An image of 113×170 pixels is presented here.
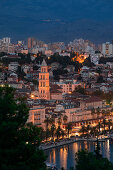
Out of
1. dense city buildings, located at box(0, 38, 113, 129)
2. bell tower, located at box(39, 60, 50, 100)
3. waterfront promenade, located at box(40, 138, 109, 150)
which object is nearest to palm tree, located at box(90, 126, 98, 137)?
waterfront promenade, located at box(40, 138, 109, 150)

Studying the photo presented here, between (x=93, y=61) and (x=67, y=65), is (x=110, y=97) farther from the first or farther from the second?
(x=93, y=61)

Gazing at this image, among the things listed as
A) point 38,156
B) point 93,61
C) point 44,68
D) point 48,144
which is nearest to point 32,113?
point 48,144

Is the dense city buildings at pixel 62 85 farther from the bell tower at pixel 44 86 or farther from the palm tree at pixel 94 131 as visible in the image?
the palm tree at pixel 94 131

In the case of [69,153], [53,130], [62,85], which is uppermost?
[62,85]

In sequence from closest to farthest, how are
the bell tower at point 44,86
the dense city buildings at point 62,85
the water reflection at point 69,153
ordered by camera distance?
the water reflection at point 69,153 → the dense city buildings at point 62,85 → the bell tower at point 44,86

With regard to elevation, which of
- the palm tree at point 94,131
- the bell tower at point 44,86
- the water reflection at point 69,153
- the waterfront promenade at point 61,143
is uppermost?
the bell tower at point 44,86

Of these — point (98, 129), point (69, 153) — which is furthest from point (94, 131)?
point (69, 153)

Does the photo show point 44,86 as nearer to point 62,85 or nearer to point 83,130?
point 83,130

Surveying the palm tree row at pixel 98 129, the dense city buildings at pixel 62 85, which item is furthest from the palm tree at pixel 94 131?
the dense city buildings at pixel 62 85

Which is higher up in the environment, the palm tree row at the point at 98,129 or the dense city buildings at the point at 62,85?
the dense city buildings at the point at 62,85
